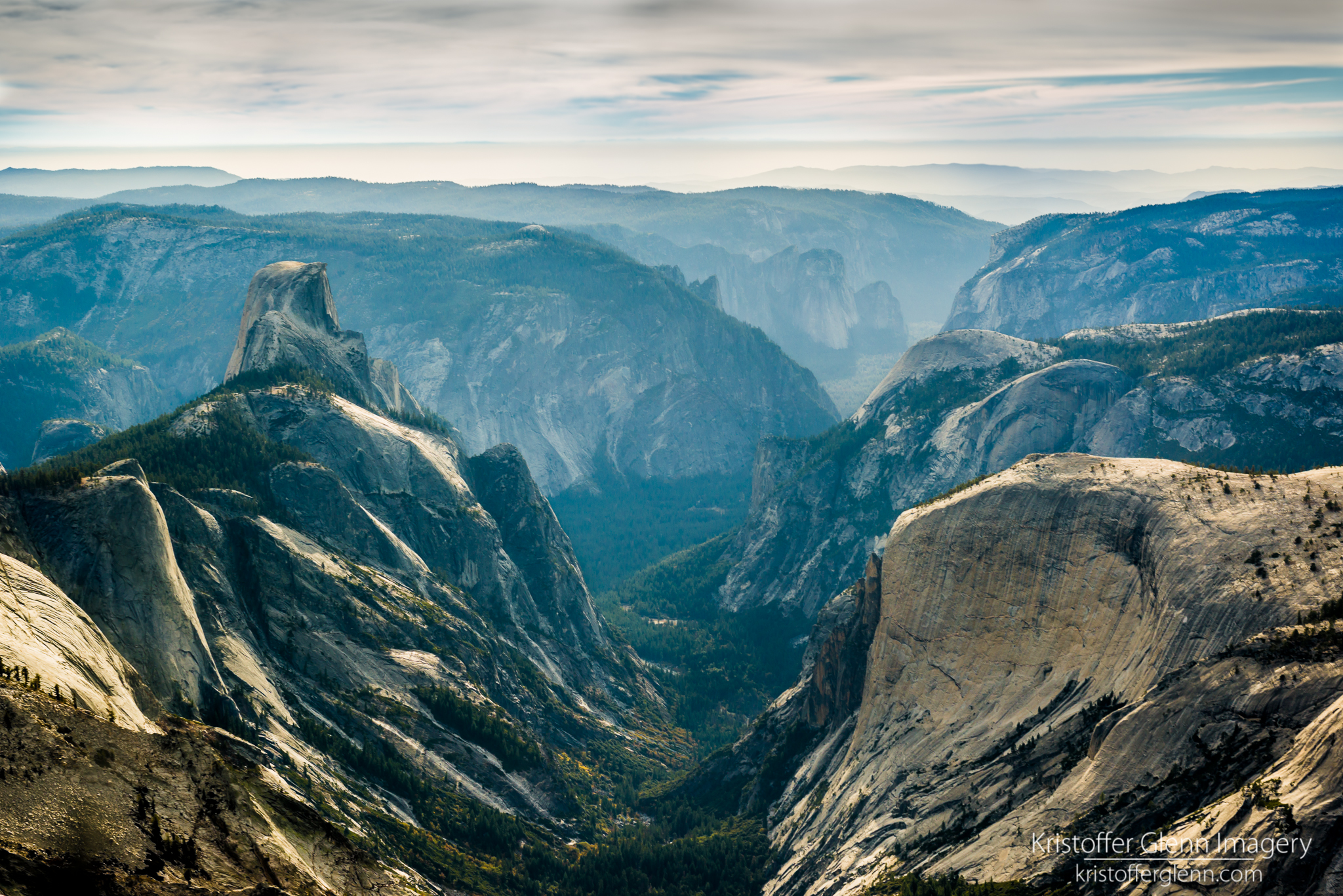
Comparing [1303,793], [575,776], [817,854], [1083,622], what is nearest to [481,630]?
[575,776]

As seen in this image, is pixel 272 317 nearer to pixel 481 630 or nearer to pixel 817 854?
pixel 481 630

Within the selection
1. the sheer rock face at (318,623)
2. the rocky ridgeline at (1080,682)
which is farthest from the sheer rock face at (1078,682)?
the sheer rock face at (318,623)

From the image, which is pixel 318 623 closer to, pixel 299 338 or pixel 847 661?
pixel 847 661

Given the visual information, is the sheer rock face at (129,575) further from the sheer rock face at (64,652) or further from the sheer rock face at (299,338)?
the sheer rock face at (299,338)

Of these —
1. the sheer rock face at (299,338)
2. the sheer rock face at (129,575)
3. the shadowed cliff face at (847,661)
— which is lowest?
the shadowed cliff face at (847,661)

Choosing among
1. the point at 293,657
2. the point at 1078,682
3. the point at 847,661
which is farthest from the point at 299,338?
the point at 1078,682

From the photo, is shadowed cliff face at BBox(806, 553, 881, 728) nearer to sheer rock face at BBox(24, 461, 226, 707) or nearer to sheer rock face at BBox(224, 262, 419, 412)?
sheer rock face at BBox(24, 461, 226, 707)
